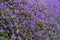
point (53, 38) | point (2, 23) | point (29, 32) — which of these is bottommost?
point (53, 38)

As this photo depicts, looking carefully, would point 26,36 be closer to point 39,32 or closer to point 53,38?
point 39,32

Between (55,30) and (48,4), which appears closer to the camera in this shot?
(55,30)

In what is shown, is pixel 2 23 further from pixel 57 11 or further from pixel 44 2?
pixel 57 11

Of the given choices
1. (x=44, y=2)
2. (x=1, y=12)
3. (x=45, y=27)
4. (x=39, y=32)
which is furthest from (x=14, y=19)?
(x=44, y=2)

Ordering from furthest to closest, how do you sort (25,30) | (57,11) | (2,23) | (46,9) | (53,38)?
(57,11) → (46,9) → (53,38) → (25,30) → (2,23)

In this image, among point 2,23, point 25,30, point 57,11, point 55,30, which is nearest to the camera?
point 2,23

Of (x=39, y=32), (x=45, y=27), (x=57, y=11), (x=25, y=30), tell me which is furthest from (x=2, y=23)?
(x=57, y=11)

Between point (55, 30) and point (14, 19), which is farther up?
point (14, 19)
